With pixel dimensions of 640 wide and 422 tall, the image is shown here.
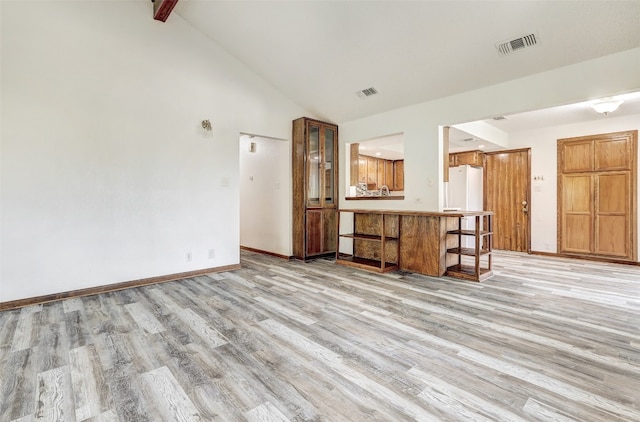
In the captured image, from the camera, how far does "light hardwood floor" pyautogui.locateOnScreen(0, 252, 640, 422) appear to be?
1507mm

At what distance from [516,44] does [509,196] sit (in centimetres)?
411

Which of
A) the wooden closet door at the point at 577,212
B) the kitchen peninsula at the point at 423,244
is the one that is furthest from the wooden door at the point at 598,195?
the kitchen peninsula at the point at 423,244

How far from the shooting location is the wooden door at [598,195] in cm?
500

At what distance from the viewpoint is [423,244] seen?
419cm

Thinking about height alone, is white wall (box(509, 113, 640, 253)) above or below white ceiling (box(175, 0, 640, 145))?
below

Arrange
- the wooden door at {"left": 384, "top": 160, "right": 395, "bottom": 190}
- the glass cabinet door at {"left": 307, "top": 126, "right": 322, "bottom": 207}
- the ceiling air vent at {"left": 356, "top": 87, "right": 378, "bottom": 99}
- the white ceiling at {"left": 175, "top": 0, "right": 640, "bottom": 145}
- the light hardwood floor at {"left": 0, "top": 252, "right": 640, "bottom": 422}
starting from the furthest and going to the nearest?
the wooden door at {"left": 384, "top": 160, "right": 395, "bottom": 190}
the glass cabinet door at {"left": 307, "top": 126, "right": 322, "bottom": 207}
the ceiling air vent at {"left": 356, "top": 87, "right": 378, "bottom": 99}
the white ceiling at {"left": 175, "top": 0, "right": 640, "bottom": 145}
the light hardwood floor at {"left": 0, "top": 252, "right": 640, "bottom": 422}

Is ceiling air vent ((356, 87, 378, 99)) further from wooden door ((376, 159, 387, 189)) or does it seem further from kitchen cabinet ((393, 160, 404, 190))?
kitchen cabinet ((393, 160, 404, 190))

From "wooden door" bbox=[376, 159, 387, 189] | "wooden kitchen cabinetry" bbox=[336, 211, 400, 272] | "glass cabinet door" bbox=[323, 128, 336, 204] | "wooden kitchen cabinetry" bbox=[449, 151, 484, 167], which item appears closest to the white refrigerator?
"wooden kitchen cabinetry" bbox=[449, 151, 484, 167]

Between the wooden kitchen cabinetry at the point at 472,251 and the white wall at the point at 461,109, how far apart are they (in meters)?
0.52

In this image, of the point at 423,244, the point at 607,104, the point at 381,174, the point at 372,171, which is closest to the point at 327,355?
the point at 423,244

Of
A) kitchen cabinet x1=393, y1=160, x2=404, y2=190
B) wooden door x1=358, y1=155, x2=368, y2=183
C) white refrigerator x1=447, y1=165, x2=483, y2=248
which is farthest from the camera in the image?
kitchen cabinet x1=393, y1=160, x2=404, y2=190

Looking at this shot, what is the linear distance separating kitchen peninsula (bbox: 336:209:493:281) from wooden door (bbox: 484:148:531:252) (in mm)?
1805

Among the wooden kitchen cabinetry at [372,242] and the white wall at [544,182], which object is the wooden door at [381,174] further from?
the white wall at [544,182]

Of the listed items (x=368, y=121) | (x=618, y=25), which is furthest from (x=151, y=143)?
(x=618, y=25)
